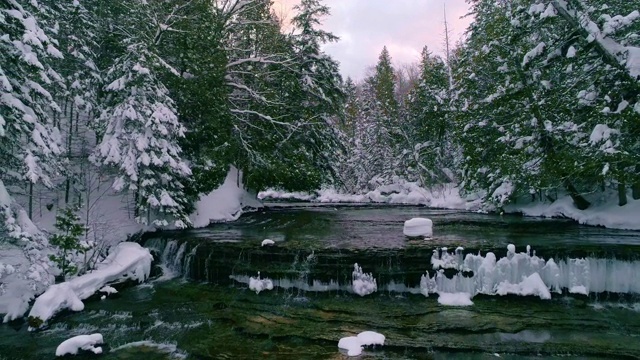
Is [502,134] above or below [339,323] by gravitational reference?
above

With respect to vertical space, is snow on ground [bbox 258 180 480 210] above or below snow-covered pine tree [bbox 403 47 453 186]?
below

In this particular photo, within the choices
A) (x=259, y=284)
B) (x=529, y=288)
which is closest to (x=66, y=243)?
(x=259, y=284)

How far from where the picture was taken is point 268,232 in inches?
692

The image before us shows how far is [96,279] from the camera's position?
11836 millimetres

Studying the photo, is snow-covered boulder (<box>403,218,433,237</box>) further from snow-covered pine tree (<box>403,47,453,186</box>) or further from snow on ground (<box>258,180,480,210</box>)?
snow-covered pine tree (<box>403,47,453,186</box>)

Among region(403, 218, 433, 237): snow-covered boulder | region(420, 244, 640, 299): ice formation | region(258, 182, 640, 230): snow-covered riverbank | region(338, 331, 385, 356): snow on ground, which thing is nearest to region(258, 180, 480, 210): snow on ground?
region(258, 182, 640, 230): snow-covered riverbank

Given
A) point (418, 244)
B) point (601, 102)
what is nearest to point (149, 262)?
point (418, 244)

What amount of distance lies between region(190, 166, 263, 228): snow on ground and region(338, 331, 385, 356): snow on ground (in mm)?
13162

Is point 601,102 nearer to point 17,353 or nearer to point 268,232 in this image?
point 268,232

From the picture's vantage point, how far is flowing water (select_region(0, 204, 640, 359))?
8109 millimetres

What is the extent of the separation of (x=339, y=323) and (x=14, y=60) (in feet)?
32.1

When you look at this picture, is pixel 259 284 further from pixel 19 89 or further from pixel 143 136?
pixel 19 89

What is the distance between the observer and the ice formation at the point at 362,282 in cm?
1137

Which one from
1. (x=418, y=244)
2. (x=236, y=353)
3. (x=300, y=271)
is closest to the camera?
(x=236, y=353)
